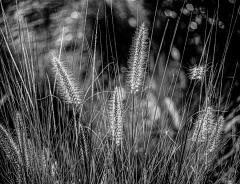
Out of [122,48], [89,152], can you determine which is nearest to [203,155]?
[89,152]

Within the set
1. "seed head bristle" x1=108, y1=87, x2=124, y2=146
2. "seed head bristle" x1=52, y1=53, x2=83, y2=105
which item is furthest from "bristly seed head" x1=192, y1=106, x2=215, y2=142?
"seed head bristle" x1=52, y1=53, x2=83, y2=105

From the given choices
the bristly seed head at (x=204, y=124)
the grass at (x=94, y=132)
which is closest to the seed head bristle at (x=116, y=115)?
the grass at (x=94, y=132)

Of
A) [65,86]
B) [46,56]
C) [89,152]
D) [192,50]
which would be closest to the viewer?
[65,86]

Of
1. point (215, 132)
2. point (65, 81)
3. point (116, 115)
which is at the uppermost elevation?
point (65, 81)

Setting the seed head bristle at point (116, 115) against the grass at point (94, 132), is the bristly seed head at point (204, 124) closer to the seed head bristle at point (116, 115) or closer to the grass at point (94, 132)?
the grass at point (94, 132)

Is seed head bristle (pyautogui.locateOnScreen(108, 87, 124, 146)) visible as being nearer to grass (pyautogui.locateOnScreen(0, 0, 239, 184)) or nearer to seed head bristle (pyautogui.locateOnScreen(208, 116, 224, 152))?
grass (pyautogui.locateOnScreen(0, 0, 239, 184))

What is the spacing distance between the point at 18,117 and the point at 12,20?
498 millimetres

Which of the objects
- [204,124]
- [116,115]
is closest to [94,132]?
[116,115]

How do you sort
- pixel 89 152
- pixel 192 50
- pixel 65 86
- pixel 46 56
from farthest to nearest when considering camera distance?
pixel 192 50, pixel 46 56, pixel 89 152, pixel 65 86

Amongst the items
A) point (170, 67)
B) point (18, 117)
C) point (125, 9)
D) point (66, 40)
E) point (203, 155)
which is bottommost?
point (203, 155)

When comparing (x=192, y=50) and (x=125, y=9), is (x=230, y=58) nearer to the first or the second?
(x=192, y=50)

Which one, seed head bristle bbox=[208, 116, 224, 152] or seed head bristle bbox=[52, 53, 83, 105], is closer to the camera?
seed head bristle bbox=[52, 53, 83, 105]

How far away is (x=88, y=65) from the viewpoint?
3.82 feet

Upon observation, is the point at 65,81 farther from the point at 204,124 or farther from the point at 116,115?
the point at 204,124
